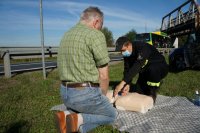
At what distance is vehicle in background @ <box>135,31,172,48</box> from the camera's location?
109 ft

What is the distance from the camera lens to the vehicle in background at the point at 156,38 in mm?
33188

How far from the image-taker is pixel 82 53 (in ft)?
12.3

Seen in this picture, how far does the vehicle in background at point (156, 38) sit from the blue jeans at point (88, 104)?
2917cm

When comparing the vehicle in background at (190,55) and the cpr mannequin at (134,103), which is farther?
the vehicle in background at (190,55)

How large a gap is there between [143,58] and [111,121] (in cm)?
161

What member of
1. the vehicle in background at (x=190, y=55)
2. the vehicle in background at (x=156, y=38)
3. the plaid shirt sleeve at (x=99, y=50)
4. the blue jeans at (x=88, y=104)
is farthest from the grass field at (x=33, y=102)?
the vehicle in background at (x=156, y=38)

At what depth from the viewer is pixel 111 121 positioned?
15.0ft

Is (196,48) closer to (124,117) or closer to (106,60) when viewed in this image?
(124,117)

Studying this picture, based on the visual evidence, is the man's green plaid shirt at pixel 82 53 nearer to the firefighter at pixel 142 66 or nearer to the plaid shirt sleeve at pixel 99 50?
the plaid shirt sleeve at pixel 99 50

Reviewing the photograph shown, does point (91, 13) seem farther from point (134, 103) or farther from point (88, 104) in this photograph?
point (134, 103)

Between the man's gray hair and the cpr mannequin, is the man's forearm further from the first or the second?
the cpr mannequin

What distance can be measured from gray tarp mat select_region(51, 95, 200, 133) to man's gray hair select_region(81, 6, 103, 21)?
1972 millimetres

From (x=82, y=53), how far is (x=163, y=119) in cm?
213

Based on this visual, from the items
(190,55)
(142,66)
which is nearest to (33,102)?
(142,66)
